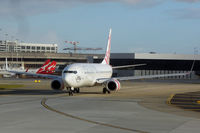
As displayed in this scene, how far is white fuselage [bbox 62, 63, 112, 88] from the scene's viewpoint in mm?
38247

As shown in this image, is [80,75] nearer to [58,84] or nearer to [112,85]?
[58,84]

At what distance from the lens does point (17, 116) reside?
22250mm

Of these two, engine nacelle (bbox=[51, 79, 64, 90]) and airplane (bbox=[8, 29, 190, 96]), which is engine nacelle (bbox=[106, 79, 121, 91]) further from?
engine nacelle (bbox=[51, 79, 64, 90])

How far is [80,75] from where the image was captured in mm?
39812

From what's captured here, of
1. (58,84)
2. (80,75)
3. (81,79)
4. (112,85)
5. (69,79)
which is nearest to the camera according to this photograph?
(69,79)

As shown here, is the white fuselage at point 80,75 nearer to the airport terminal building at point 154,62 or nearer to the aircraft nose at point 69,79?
the aircraft nose at point 69,79

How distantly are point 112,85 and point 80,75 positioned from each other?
434cm

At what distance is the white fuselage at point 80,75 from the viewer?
38.2 meters

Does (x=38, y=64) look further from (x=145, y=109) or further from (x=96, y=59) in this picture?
(x=145, y=109)

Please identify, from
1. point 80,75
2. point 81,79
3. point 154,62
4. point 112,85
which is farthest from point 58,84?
point 154,62

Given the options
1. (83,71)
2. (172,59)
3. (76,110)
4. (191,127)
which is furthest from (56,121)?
(172,59)

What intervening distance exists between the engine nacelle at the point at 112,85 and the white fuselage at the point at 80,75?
2257 millimetres

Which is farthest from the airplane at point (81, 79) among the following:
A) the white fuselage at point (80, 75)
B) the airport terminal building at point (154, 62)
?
the airport terminal building at point (154, 62)

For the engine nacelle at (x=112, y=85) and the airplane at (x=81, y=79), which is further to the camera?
the engine nacelle at (x=112, y=85)
